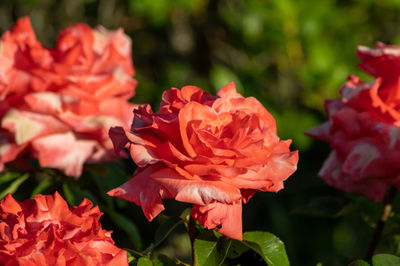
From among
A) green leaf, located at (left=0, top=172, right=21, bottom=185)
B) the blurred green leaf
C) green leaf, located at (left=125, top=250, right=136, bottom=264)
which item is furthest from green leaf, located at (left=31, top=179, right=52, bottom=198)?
the blurred green leaf

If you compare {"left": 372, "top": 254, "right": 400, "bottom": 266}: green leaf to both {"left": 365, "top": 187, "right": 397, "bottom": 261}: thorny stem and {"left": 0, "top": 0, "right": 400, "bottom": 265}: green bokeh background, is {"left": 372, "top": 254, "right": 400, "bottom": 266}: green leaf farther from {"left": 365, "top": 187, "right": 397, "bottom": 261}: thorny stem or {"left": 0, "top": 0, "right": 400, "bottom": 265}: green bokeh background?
{"left": 0, "top": 0, "right": 400, "bottom": 265}: green bokeh background

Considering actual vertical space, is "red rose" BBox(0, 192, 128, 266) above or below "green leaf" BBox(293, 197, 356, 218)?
above

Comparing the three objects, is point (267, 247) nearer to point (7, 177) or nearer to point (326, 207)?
point (326, 207)

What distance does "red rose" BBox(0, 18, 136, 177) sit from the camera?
2.95ft

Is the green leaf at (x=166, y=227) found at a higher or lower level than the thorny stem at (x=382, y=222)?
higher

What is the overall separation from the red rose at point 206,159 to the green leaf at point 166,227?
0.21ft

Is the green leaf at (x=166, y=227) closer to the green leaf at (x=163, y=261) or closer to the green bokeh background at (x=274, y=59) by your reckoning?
the green leaf at (x=163, y=261)

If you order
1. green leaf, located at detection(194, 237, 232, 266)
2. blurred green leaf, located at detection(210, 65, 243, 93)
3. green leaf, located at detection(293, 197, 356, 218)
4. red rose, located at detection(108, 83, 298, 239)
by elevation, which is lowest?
blurred green leaf, located at detection(210, 65, 243, 93)

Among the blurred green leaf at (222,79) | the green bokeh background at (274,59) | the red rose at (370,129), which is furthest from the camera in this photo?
the blurred green leaf at (222,79)

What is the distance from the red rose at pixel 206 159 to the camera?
1.94 ft

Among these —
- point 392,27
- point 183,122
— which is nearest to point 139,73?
point 392,27

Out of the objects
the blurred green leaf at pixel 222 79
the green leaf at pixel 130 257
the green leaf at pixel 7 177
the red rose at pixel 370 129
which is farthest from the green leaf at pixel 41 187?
the blurred green leaf at pixel 222 79

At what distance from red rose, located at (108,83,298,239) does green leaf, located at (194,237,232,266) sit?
42 millimetres

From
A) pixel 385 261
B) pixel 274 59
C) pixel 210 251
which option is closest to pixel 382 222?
pixel 385 261
